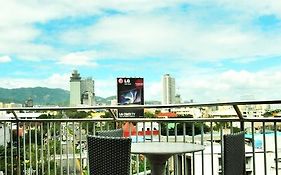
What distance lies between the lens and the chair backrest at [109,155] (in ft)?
10.4

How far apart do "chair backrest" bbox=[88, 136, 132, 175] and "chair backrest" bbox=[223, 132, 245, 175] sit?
73 centimetres

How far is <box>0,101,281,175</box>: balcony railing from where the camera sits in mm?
4148

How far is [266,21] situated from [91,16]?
1359cm

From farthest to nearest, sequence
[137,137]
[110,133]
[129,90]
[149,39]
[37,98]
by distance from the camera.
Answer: [149,39], [129,90], [37,98], [137,137], [110,133]

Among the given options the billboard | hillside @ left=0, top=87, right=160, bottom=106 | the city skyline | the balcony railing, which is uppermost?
the city skyline

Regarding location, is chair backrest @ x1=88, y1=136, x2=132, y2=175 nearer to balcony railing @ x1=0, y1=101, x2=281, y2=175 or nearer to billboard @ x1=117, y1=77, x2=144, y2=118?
balcony railing @ x1=0, y1=101, x2=281, y2=175

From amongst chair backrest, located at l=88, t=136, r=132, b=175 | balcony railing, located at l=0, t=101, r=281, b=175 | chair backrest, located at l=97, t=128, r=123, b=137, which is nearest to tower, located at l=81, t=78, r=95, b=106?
balcony railing, located at l=0, t=101, r=281, b=175

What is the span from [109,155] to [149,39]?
1357 inches

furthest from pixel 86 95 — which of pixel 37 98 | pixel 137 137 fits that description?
pixel 137 137

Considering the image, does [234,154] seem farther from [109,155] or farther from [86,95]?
[86,95]

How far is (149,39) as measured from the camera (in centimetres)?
3738

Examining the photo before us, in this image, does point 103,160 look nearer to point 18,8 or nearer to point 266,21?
point 18,8

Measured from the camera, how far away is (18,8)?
→ 2273 cm

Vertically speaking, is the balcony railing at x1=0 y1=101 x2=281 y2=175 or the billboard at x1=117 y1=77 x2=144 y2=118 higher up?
the billboard at x1=117 y1=77 x2=144 y2=118
